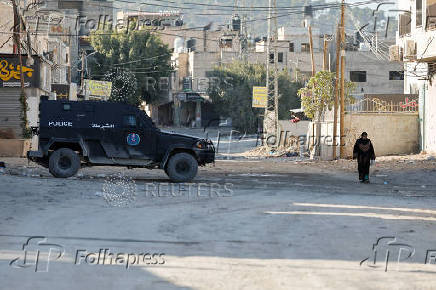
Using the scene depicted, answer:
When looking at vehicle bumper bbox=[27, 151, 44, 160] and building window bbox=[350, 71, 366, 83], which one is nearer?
vehicle bumper bbox=[27, 151, 44, 160]

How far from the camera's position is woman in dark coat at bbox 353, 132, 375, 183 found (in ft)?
77.0

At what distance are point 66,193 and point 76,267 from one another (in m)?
8.43

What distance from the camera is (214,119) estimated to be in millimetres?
85750

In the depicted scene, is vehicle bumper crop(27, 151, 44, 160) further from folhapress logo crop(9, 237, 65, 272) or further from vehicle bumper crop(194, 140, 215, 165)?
folhapress logo crop(9, 237, 65, 272)

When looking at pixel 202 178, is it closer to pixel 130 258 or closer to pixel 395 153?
pixel 130 258

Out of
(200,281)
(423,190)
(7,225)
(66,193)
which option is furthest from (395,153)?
(200,281)

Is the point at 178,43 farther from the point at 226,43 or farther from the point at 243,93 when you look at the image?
the point at 243,93

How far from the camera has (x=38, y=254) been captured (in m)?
9.90

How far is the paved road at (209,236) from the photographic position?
8828 millimetres

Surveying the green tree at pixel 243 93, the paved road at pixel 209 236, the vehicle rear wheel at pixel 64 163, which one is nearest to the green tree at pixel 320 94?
the paved road at pixel 209 236

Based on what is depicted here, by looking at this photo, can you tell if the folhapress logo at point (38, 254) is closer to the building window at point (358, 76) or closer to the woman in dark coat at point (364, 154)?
the woman in dark coat at point (364, 154)

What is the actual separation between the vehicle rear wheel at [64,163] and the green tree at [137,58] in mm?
62711

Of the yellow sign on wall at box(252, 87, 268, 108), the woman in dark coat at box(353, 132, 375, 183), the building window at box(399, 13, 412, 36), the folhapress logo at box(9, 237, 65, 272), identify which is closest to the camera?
the folhapress logo at box(9, 237, 65, 272)

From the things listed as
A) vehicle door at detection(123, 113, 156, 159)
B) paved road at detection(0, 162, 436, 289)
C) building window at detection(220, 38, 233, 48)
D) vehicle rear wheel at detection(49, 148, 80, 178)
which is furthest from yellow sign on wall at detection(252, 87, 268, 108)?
building window at detection(220, 38, 233, 48)
